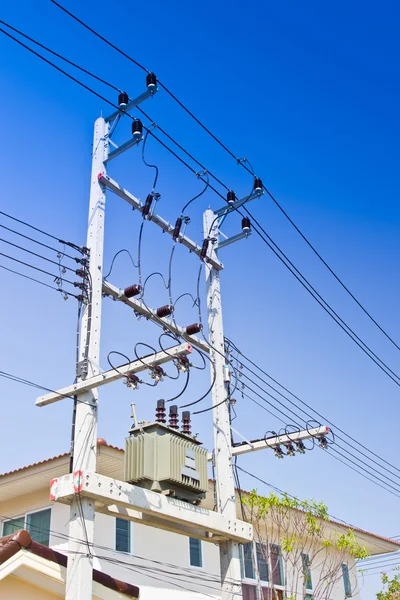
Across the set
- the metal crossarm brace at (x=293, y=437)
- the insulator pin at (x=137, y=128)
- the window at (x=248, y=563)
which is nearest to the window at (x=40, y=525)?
the metal crossarm brace at (x=293, y=437)

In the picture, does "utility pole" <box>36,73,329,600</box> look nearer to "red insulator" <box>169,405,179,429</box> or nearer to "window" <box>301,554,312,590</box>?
"red insulator" <box>169,405,179,429</box>

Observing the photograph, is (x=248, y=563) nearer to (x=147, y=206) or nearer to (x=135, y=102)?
(x=147, y=206)

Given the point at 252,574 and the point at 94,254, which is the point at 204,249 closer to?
the point at 94,254

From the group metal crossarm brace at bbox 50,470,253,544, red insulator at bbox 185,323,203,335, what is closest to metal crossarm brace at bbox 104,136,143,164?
red insulator at bbox 185,323,203,335

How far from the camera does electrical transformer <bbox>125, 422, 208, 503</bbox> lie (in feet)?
29.8

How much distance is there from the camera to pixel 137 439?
924cm

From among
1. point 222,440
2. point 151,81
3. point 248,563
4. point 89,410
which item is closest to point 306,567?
point 248,563

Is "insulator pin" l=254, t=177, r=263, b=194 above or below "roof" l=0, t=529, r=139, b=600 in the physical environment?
above

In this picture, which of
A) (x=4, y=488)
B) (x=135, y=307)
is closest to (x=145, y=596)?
(x=4, y=488)

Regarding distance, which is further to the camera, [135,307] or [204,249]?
[204,249]

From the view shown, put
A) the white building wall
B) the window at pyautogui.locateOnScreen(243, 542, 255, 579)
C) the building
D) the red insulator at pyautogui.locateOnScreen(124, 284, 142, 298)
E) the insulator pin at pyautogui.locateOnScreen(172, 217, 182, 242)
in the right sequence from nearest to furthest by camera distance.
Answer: the red insulator at pyautogui.locateOnScreen(124, 284, 142, 298) < the insulator pin at pyautogui.locateOnScreen(172, 217, 182, 242) < the building < the white building wall < the window at pyautogui.locateOnScreen(243, 542, 255, 579)

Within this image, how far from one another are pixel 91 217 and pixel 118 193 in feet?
2.46

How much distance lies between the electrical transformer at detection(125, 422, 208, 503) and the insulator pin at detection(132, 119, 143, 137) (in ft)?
13.4

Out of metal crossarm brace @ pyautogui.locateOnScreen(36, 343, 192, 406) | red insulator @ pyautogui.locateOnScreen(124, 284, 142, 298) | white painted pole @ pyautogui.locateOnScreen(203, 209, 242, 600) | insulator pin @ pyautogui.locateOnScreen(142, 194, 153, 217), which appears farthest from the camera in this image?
insulator pin @ pyautogui.locateOnScreen(142, 194, 153, 217)
